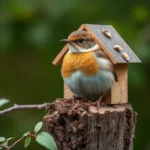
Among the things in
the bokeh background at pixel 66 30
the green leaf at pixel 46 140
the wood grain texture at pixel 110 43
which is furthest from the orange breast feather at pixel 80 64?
the bokeh background at pixel 66 30

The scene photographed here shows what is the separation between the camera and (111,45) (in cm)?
727

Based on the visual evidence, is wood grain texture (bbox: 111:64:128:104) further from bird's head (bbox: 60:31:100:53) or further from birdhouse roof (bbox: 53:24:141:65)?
bird's head (bbox: 60:31:100:53)

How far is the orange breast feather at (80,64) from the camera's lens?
23.2 ft

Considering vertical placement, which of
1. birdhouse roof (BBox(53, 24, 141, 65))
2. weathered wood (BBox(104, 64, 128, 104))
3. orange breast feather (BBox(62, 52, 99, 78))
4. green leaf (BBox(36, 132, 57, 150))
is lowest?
green leaf (BBox(36, 132, 57, 150))

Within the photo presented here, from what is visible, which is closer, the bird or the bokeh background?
the bird

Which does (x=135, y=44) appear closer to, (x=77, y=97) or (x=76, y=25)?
(x=76, y=25)

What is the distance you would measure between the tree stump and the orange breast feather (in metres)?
0.39

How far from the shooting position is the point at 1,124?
1150 cm

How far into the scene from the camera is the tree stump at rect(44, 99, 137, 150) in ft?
21.4

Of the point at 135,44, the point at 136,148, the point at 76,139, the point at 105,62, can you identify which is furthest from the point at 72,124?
the point at 136,148

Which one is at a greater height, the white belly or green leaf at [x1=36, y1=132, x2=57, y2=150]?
the white belly

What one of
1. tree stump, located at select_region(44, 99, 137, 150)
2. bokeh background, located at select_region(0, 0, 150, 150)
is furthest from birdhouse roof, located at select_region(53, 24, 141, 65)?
bokeh background, located at select_region(0, 0, 150, 150)

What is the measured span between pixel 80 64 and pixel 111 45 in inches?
14.1

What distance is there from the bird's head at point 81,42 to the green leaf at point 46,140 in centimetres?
126
